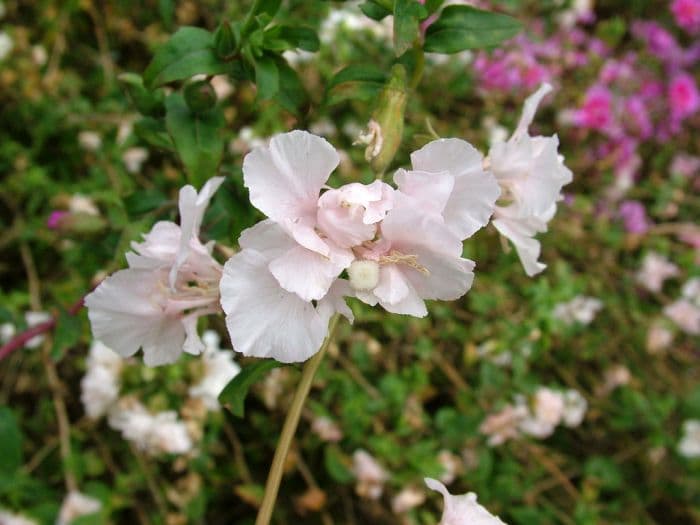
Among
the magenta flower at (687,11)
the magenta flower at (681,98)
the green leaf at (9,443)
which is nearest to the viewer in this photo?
the green leaf at (9,443)

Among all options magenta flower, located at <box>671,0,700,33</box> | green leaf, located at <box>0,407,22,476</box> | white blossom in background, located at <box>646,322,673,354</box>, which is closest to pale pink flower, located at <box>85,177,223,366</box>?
green leaf, located at <box>0,407,22,476</box>

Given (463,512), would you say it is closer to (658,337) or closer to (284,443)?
(284,443)

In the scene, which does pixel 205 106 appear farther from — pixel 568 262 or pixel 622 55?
pixel 622 55

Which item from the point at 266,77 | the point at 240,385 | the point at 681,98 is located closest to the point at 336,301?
the point at 240,385

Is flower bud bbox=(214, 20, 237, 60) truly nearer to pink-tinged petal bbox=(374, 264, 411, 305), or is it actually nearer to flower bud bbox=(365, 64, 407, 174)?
flower bud bbox=(365, 64, 407, 174)

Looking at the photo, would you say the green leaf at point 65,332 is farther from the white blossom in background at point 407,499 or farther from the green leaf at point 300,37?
the white blossom in background at point 407,499

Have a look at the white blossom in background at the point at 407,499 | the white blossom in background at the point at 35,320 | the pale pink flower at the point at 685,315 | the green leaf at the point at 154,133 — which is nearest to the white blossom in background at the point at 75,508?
the white blossom in background at the point at 35,320
